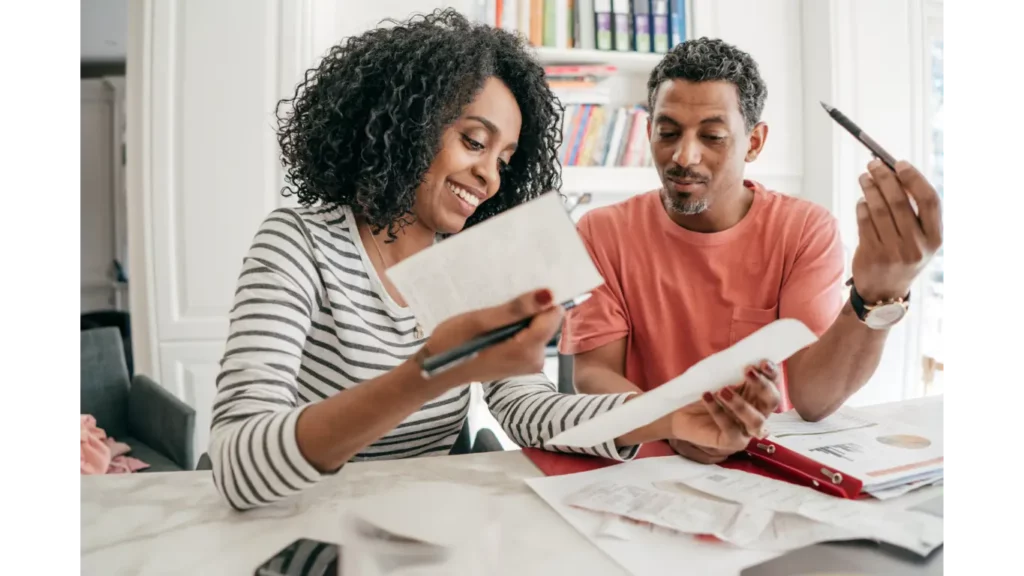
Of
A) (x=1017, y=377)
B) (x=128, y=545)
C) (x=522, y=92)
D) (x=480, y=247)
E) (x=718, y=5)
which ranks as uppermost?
(x=718, y=5)

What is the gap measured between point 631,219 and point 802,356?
16.8 inches

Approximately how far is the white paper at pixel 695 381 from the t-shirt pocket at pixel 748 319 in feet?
1.79

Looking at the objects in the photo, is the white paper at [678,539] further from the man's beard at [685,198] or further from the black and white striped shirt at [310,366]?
the man's beard at [685,198]

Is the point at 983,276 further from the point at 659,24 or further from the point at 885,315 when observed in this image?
the point at 659,24

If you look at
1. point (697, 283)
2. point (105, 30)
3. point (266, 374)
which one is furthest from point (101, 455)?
point (105, 30)

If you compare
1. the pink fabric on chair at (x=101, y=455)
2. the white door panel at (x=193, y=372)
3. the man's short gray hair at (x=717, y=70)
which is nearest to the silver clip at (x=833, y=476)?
the man's short gray hair at (x=717, y=70)

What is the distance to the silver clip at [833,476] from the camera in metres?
0.71

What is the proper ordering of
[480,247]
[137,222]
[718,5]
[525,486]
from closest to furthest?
[480,247], [525,486], [137,222], [718,5]

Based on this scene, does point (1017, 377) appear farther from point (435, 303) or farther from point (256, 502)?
point (256, 502)

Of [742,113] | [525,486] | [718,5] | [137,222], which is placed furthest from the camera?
[718,5]

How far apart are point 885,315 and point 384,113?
739 millimetres

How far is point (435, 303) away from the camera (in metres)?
0.61

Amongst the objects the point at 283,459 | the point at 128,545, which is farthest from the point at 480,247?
the point at 128,545

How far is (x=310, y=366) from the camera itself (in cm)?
91
